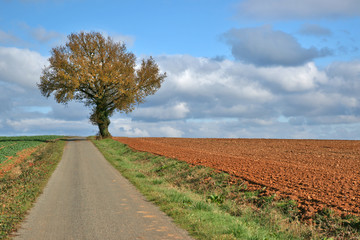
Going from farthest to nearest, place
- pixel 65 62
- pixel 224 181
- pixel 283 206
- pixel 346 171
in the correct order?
pixel 65 62
pixel 346 171
pixel 224 181
pixel 283 206

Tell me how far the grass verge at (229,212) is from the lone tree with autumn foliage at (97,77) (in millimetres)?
36991

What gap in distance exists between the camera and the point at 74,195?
14.3 metres

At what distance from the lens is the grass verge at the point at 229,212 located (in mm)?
8961

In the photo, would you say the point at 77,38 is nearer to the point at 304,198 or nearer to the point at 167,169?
the point at 167,169

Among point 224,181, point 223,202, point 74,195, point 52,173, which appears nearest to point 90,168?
point 52,173

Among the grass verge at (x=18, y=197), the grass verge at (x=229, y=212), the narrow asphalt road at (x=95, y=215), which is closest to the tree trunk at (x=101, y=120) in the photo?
the grass verge at (x=18, y=197)

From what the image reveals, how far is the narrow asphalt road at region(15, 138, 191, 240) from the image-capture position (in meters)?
8.73

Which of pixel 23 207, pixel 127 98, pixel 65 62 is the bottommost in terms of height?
pixel 23 207

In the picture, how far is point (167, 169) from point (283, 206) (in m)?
10.5

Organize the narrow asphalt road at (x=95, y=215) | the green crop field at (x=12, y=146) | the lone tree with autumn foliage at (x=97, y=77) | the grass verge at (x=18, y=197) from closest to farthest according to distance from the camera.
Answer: the narrow asphalt road at (x=95, y=215)
the grass verge at (x=18, y=197)
the green crop field at (x=12, y=146)
the lone tree with autumn foliage at (x=97, y=77)

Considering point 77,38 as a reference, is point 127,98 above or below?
below

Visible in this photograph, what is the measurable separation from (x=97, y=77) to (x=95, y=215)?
4404 cm

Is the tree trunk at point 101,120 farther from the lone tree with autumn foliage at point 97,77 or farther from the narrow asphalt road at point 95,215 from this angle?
the narrow asphalt road at point 95,215

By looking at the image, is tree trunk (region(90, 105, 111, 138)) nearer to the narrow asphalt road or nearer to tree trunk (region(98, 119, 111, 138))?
tree trunk (region(98, 119, 111, 138))
